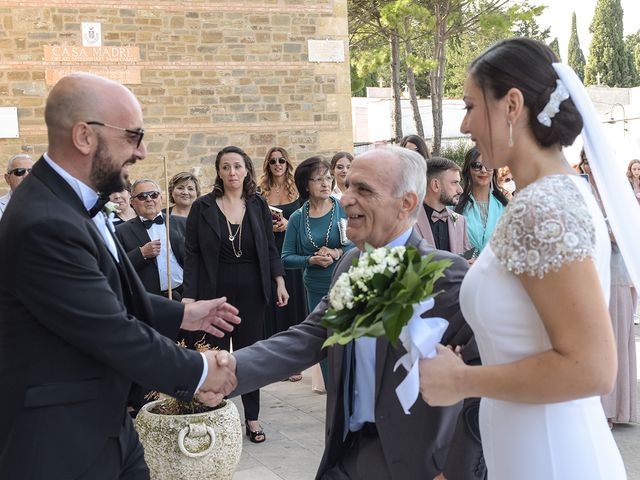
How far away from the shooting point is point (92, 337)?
276 centimetres

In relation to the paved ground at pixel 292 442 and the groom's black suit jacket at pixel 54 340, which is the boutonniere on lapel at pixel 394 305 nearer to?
the groom's black suit jacket at pixel 54 340

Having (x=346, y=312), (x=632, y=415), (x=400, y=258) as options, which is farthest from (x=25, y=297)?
(x=632, y=415)

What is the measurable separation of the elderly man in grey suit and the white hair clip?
88cm

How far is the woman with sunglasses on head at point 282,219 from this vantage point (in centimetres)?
881

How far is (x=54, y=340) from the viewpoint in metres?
2.77

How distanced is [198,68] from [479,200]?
1113 cm

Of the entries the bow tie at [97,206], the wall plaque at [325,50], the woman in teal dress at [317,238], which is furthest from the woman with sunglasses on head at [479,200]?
the wall plaque at [325,50]

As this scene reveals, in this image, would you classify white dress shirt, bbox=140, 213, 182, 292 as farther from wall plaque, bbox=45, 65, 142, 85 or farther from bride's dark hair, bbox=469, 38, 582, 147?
wall plaque, bbox=45, 65, 142, 85

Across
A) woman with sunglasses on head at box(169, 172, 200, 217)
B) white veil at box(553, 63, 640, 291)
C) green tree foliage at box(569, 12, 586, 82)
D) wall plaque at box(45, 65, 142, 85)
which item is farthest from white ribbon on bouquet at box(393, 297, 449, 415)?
green tree foliage at box(569, 12, 586, 82)

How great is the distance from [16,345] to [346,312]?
1147mm

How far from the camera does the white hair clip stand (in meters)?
2.35

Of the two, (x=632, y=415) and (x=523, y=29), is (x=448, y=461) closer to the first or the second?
(x=632, y=415)

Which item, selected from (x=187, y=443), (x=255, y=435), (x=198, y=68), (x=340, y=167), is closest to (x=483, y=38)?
(x=198, y=68)

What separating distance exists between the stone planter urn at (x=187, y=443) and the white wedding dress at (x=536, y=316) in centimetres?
270
